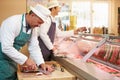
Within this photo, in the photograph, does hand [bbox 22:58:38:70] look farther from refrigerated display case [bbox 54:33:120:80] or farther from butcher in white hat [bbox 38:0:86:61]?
butcher in white hat [bbox 38:0:86:61]

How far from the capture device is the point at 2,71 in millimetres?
2654

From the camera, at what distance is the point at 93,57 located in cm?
298

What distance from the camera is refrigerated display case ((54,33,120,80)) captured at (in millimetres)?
2131

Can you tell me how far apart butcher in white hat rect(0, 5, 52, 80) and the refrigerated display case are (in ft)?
1.34

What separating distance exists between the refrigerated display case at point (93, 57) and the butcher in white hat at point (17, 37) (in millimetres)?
407

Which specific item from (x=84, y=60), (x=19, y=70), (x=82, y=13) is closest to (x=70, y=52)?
(x=84, y=60)

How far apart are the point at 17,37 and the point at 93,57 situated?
1.06m

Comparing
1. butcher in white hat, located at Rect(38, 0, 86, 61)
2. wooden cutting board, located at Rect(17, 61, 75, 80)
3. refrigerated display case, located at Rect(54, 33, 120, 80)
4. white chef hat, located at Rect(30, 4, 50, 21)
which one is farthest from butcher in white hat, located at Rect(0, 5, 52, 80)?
butcher in white hat, located at Rect(38, 0, 86, 61)

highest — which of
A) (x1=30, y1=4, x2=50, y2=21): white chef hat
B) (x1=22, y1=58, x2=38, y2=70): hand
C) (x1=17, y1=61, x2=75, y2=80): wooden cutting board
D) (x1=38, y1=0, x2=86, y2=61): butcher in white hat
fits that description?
(x1=30, y1=4, x2=50, y2=21): white chef hat

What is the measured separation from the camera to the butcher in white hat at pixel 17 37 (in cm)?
242

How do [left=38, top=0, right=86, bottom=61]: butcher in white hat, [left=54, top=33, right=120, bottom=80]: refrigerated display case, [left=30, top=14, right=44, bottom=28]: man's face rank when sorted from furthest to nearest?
[left=38, top=0, right=86, bottom=61]: butcher in white hat
[left=30, top=14, right=44, bottom=28]: man's face
[left=54, top=33, right=120, bottom=80]: refrigerated display case

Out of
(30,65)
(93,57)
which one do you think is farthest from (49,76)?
(93,57)

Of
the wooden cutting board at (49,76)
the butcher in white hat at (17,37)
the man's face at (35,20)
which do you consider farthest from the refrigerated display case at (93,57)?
the man's face at (35,20)

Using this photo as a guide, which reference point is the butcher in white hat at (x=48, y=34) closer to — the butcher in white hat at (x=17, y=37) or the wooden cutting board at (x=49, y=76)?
the butcher in white hat at (x=17, y=37)
